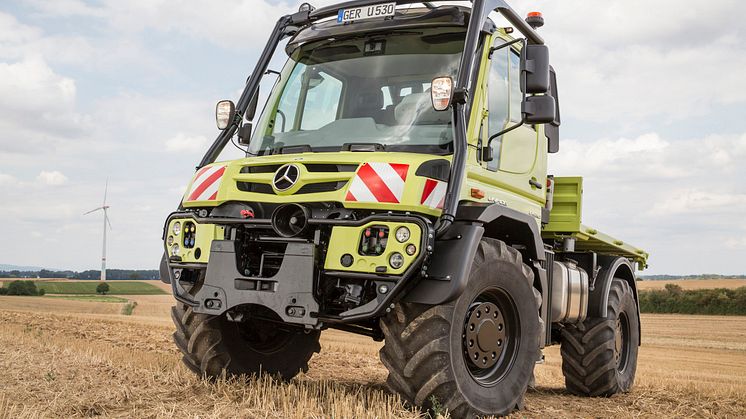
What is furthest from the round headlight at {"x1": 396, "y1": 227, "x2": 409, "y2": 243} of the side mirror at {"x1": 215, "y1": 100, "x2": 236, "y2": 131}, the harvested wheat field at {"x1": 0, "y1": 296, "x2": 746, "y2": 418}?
the side mirror at {"x1": 215, "y1": 100, "x2": 236, "y2": 131}

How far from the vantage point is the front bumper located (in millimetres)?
5059

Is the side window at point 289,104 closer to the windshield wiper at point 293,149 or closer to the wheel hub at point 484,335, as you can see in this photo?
the windshield wiper at point 293,149

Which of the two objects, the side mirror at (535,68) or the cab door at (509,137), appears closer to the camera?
the side mirror at (535,68)

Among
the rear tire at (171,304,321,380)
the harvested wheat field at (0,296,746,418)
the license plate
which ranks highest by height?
the license plate

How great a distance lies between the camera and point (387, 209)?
522 cm

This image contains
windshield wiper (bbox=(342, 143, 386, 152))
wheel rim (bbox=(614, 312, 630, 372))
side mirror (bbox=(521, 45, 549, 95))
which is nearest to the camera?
windshield wiper (bbox=(342, 143, 386, 152))

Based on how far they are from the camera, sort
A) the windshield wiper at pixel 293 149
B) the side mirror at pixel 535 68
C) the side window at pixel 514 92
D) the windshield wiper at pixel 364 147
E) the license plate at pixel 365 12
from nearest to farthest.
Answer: the windshield wiper at pixel 364 147 → the side mirror at pixel 535 68 → the windshield wiper at pixel 293 149 → the license plate at pixel 365 12 → the side window at pixel 514 92

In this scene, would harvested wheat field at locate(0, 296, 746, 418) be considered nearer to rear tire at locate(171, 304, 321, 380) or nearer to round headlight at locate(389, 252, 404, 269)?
rear tire at locate(171, 304, 321, 380)

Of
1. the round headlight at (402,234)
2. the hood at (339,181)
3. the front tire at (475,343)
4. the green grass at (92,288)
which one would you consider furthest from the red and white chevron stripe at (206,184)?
the green grass at (92,288)

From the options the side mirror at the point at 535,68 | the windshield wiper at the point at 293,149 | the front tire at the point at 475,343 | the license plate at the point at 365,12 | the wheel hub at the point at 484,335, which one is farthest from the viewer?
the license plate at the point at 365,12

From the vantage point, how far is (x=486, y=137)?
19.8 ft

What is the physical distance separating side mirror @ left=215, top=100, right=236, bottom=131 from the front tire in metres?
2.52

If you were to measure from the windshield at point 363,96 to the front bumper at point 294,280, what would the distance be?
84 cm

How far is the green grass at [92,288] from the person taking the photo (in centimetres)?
5678
